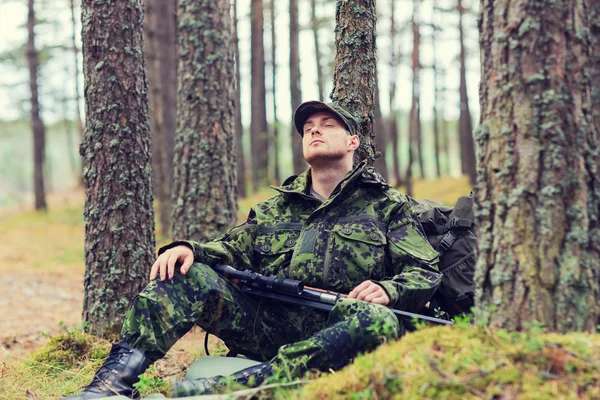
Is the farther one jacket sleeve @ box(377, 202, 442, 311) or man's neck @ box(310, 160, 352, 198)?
man's neck @ box(310, 160, 352, 198)

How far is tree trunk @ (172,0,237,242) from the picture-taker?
6.96m

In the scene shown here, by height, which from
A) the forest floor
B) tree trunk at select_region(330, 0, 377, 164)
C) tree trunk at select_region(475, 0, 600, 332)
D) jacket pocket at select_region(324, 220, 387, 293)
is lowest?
the forest floor

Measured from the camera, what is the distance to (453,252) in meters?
4.22

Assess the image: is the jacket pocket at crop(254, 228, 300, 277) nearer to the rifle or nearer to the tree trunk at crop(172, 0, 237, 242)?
the rifle

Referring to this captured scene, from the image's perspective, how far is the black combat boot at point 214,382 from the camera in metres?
3.14

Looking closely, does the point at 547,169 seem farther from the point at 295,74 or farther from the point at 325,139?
the point at 295,74

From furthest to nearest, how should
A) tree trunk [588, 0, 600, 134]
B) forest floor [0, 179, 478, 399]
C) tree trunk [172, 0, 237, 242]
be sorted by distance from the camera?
tree trunk [172, 0, 237, 242]
forest floor [0, 179, 478, 399]
tree trunk [588, 0, 600, 134]

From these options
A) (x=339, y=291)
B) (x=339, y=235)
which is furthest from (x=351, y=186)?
(x=339, y=291)

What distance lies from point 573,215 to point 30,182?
74979 millimetres

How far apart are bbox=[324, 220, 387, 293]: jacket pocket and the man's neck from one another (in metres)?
0.48

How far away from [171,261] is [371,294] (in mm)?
1345

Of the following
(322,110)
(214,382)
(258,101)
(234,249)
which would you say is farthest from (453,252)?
(258,101)

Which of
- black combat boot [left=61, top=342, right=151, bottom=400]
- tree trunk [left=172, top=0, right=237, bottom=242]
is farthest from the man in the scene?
tree trunk [left=172, top=0, right=237, bottom=242]

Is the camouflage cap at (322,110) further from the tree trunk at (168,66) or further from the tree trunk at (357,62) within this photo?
the tree trunk at (168,66)
